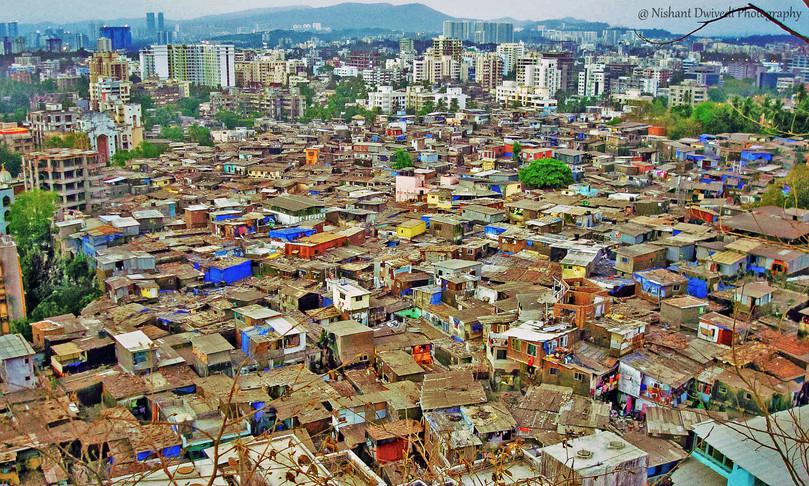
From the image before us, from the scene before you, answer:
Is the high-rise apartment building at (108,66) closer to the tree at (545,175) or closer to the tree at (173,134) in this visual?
the tree at (173,134)

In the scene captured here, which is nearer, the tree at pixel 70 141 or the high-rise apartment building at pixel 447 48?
the tree at pixel 70 141

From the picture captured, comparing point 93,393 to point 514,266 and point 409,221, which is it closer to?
point 514,266

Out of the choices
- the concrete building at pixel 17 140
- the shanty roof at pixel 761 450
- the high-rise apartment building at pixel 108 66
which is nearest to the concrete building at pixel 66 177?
the concrete building at pixel 17 140

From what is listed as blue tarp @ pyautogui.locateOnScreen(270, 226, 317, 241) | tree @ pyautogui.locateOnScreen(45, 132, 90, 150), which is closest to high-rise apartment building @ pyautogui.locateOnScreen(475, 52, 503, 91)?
tree @ pyautogui.locateOnScreen(45, 132, 90, 150)

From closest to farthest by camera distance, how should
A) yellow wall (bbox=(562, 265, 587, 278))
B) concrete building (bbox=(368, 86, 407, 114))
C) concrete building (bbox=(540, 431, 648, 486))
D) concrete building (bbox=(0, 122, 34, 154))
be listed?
concrete building (bbox=(540, 431, 648, 486))
yellow wall (bbox=(562, 265, 587, 278))
concrete building (bbox=(0, 122, 34, 154))
concrete building (bbox=(368, 86, 407, 114))

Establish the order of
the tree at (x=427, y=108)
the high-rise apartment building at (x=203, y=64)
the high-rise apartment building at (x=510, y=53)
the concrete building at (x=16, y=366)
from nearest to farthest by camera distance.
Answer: the concrete building at (x=16, y=366), the tree at (x=427, y=108), the high-rise apartment building at (x=203, y=64), the high-rise apartment building at (x=510, y=53)

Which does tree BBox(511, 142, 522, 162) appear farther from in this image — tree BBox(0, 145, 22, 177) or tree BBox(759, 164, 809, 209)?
tree BBox(0, 145, 22, 177)

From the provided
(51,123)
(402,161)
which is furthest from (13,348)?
(51,123)
